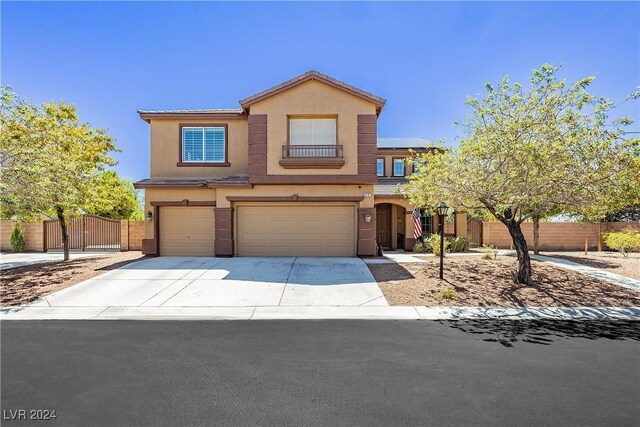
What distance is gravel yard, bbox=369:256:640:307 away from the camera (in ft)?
26.3

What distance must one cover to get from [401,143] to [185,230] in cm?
1558

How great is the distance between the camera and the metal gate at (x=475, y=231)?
1945 cm

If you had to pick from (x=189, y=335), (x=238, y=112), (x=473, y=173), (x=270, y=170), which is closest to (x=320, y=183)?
(x=270, y=170)

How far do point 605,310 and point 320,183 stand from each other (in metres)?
9.98

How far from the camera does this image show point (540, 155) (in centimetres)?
796

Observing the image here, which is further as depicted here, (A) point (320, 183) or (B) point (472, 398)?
(A) point (320, 183)

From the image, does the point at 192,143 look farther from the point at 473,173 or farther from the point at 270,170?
the point at 473,173

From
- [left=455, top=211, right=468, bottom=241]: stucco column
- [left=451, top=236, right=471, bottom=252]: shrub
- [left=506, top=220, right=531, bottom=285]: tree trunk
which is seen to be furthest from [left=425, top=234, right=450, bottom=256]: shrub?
[left=506, top=220, right=531, bottom=285]: tree trunk

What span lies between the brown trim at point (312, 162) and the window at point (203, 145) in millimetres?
3520

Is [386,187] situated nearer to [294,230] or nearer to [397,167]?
[397,167]

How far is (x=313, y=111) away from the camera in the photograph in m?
14.1

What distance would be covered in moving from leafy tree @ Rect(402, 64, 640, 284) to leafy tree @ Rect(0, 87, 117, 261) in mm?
12145

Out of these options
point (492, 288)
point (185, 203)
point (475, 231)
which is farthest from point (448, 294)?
point (475, 231)

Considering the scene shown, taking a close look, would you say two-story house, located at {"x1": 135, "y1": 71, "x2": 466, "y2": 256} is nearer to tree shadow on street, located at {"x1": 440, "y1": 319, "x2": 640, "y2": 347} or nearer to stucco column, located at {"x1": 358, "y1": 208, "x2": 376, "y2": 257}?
stucco column, located at {"x1": 358, "y1": 208, "x2": 376, "y2": 257}
